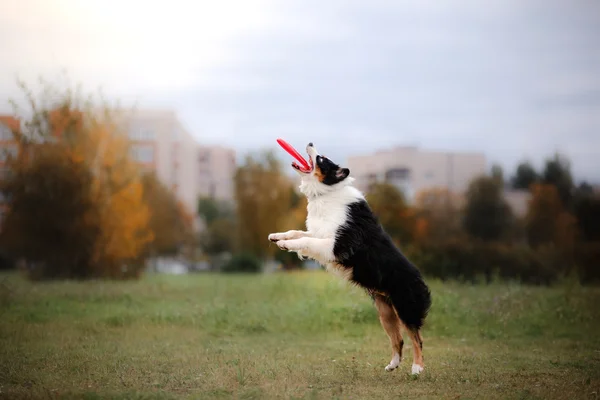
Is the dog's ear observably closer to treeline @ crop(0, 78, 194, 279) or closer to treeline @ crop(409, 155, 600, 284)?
treeline @ crop(409, 155, 600, 284)

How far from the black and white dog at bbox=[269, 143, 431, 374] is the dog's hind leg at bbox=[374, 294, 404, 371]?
0.14 m

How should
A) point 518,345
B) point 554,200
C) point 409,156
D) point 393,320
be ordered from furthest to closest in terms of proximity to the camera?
point 409,156
point 554,200
point 518,345
point 393,320

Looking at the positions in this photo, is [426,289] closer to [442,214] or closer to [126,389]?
[126,389]

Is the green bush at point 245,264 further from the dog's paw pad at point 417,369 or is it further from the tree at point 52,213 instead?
the dog's paw pad at point 417,369

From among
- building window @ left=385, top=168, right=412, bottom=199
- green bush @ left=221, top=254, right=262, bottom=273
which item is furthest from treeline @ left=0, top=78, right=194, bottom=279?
building window @ left=385, top=168, right=412, bottom=199

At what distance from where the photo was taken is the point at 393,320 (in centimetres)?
989

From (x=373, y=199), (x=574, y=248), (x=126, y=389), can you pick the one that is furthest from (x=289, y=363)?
(x=373, y=199)

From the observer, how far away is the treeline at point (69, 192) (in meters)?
28.1

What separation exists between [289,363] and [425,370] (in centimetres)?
198

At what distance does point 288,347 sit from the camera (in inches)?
492

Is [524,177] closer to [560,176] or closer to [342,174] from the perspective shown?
[560,176]

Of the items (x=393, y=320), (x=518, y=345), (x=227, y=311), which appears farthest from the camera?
(x=227, y=311)

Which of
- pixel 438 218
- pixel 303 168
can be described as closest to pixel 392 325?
pixel 303 168

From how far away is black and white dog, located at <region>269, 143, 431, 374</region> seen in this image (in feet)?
30.7
